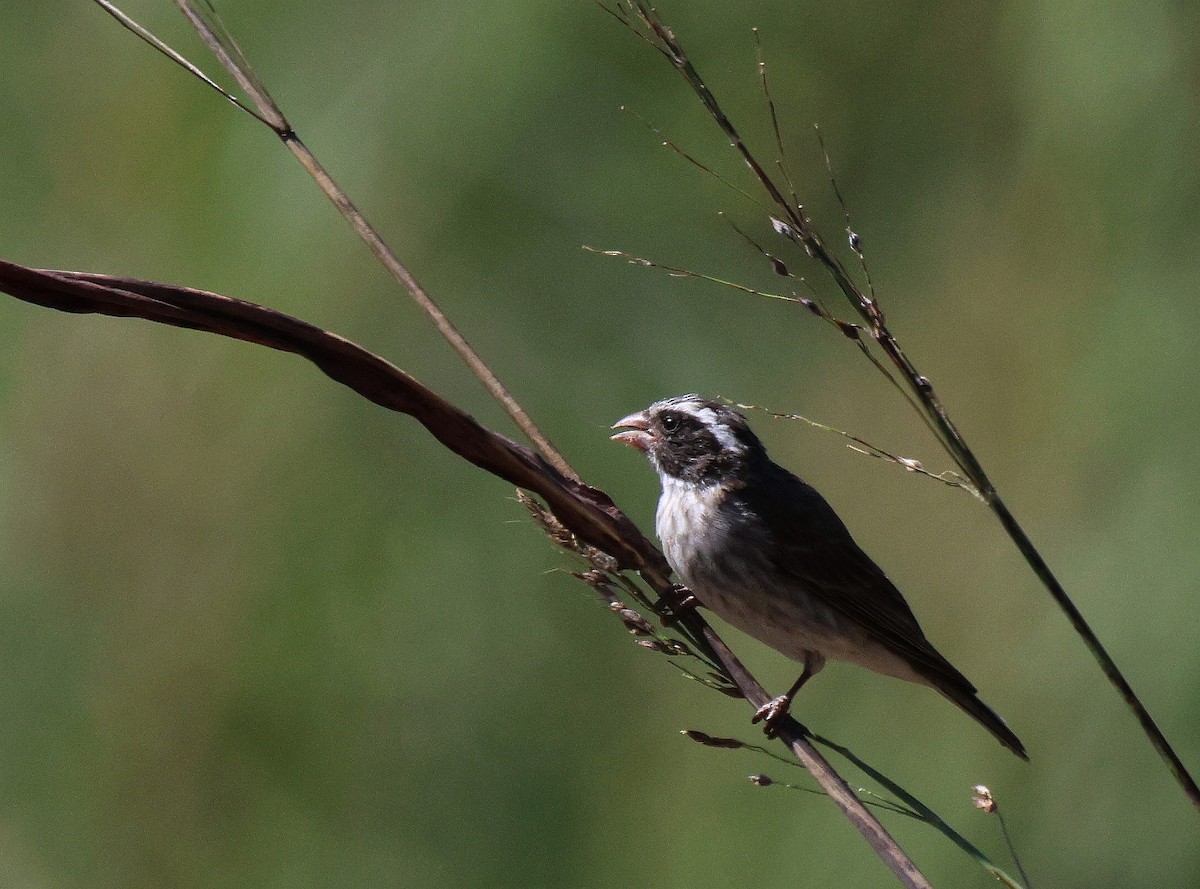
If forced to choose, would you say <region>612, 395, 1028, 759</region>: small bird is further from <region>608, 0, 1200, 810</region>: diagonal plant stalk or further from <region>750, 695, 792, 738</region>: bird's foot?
<region>608, 0, 1200, 810</region>: diagonal plant stalk

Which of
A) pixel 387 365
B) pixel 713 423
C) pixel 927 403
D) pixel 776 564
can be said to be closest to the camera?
pixel 927 403

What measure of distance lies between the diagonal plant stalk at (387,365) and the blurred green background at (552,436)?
6.79 ft

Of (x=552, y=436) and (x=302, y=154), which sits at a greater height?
(x=302, y=154)

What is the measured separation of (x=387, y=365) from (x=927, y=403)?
0.76 metres

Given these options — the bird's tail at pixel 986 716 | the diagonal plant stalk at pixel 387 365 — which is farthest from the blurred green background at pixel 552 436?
the diagonal plant stalk at pixel 387 365

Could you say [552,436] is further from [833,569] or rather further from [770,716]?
[770,716]

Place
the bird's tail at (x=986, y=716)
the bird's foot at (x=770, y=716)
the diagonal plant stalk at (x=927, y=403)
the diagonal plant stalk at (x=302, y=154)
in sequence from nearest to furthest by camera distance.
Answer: the diagonal plant stalk at (x=927, y=403) < the diagonal plant stalk at (x=302, y=154) < the bird's foot at (x=770, y=716) < the bird's tail at (x=986, y=716)

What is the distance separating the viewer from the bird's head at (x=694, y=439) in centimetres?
389

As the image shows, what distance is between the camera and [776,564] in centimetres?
370

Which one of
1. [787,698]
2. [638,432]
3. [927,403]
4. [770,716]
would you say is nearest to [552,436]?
[638,432]

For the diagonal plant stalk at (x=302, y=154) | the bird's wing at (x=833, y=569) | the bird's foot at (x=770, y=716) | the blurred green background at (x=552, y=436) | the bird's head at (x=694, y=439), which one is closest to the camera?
the diagonal plant stalk at (x=302, y=154)

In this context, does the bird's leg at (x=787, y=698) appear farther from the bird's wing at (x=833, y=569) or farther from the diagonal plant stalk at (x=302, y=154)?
the diagonal plant stalk at (x=302, y=154)

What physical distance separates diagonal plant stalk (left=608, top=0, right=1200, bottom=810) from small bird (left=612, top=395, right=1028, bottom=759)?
185 cm

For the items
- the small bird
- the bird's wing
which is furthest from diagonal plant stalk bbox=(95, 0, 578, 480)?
the bird's wing
